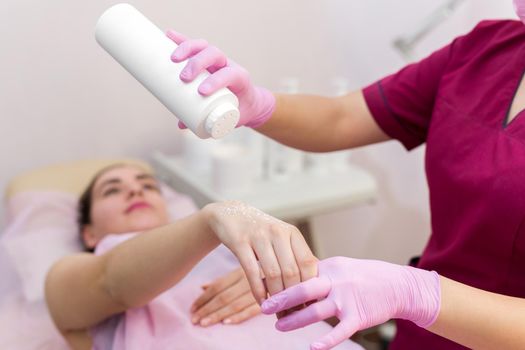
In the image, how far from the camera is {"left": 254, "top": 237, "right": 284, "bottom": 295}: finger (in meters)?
0.80

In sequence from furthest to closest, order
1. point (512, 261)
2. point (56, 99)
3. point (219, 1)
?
point (219, 1) → point (56, 99) → point (512, 261)

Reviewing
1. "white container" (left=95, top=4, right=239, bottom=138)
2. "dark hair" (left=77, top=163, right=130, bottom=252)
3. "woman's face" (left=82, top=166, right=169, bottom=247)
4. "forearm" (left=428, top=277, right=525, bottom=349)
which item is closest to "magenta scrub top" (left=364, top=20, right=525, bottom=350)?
"forearm" (left=428, top=277, right=525, bottom=349)

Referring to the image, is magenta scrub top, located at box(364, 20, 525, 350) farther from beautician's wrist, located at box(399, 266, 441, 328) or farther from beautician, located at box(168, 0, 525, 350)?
beautician's wrist, located at box(399, 266, 441, 328)

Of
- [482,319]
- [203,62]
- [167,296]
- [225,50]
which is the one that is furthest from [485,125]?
[225,50]

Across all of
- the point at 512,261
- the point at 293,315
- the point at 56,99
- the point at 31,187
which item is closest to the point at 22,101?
the point at 56,99

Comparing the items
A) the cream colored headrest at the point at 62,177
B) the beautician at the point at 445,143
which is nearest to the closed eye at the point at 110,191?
the cream colored headrest at the point at 62,177

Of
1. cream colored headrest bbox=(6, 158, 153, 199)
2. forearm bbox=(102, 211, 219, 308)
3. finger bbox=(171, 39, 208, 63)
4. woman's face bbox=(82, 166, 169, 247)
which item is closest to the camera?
finger bbox=(171, 39, 208, 63)

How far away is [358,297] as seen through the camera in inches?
29.7

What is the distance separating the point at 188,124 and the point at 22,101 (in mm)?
1062

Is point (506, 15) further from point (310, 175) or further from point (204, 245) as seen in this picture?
point (204, 245)

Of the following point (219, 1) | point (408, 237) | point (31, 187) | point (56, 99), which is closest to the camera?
point (31, 187)

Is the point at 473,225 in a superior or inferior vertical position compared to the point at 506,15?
inferior

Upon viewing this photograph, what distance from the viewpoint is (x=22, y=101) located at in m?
1.71

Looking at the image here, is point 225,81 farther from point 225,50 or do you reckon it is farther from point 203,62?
point 225,50
